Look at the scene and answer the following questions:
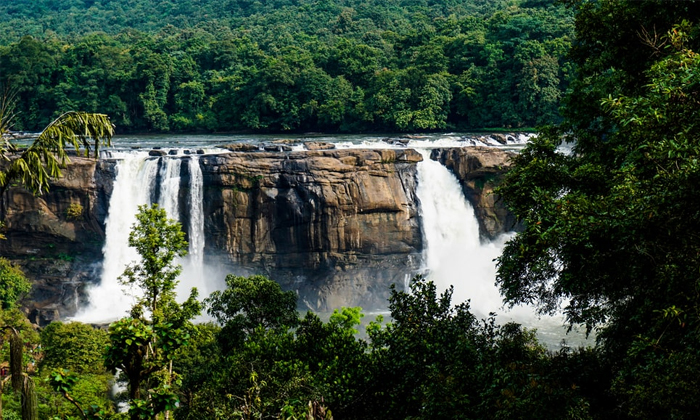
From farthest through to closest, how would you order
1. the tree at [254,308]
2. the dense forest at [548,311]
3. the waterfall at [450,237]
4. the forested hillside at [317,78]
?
the forested hillside at [317,78] < the waterfall at [450,237] < the tree at [254,308] < the dense forest at [548,311]

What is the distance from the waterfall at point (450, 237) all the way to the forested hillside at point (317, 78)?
531 inches

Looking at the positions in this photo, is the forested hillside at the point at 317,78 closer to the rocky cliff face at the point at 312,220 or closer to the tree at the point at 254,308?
the rocky cliff face at the point at 312,220

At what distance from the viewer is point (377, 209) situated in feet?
97.7

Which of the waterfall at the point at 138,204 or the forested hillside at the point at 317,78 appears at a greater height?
the forested hillside at the point at 317,78

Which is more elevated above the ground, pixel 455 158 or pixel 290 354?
pixel 455 158

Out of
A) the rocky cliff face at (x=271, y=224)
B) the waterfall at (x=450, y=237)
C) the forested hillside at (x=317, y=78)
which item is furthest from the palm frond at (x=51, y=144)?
the forested hillside at (x=317, y=78)

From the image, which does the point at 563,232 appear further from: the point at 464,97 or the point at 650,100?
the point at 464,97

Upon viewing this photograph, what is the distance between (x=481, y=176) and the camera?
3089 centimetres

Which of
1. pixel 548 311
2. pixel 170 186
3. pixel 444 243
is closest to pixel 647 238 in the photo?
pixel 548 311

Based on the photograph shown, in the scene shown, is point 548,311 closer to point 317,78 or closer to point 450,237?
point 450,237

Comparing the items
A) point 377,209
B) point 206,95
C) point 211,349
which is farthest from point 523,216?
point 206,95

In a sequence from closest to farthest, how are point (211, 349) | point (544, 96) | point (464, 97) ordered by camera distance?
point (211, 349) → point (544, 96) → point (464, 97)

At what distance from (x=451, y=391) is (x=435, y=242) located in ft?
70.3

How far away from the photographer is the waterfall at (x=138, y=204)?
29625 mm
